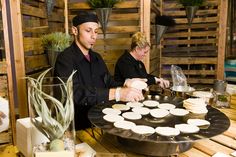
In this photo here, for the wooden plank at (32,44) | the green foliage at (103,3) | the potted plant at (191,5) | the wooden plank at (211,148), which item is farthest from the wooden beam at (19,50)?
the potted plant at (191,5)

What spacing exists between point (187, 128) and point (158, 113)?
264 millimetres

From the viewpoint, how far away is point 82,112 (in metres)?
1.99

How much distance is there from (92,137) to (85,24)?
1.00m

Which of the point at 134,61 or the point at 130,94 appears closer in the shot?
the point at 130,94

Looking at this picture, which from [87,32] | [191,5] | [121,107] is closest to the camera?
[121,107]

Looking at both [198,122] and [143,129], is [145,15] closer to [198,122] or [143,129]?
[198,122]

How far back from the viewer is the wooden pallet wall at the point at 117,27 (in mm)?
3482

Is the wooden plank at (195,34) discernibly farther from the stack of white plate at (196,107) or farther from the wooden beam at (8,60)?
the stack of white plate at (196,107)

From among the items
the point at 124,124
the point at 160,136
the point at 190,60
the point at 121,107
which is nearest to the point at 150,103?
the point at 121,107

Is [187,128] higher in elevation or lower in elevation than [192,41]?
lower

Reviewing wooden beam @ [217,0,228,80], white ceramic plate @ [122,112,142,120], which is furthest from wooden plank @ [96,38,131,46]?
white ceramic plate @ [122,112,142,120]

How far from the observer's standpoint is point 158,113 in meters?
1.47

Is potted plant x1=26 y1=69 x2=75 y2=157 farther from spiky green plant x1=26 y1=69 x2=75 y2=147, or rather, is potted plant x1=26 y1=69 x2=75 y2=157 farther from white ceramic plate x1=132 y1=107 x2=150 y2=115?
white ceramic plate x1=132 y1=107 x2=150 y2=115

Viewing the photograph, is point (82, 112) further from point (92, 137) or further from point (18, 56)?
point (18, 56)
